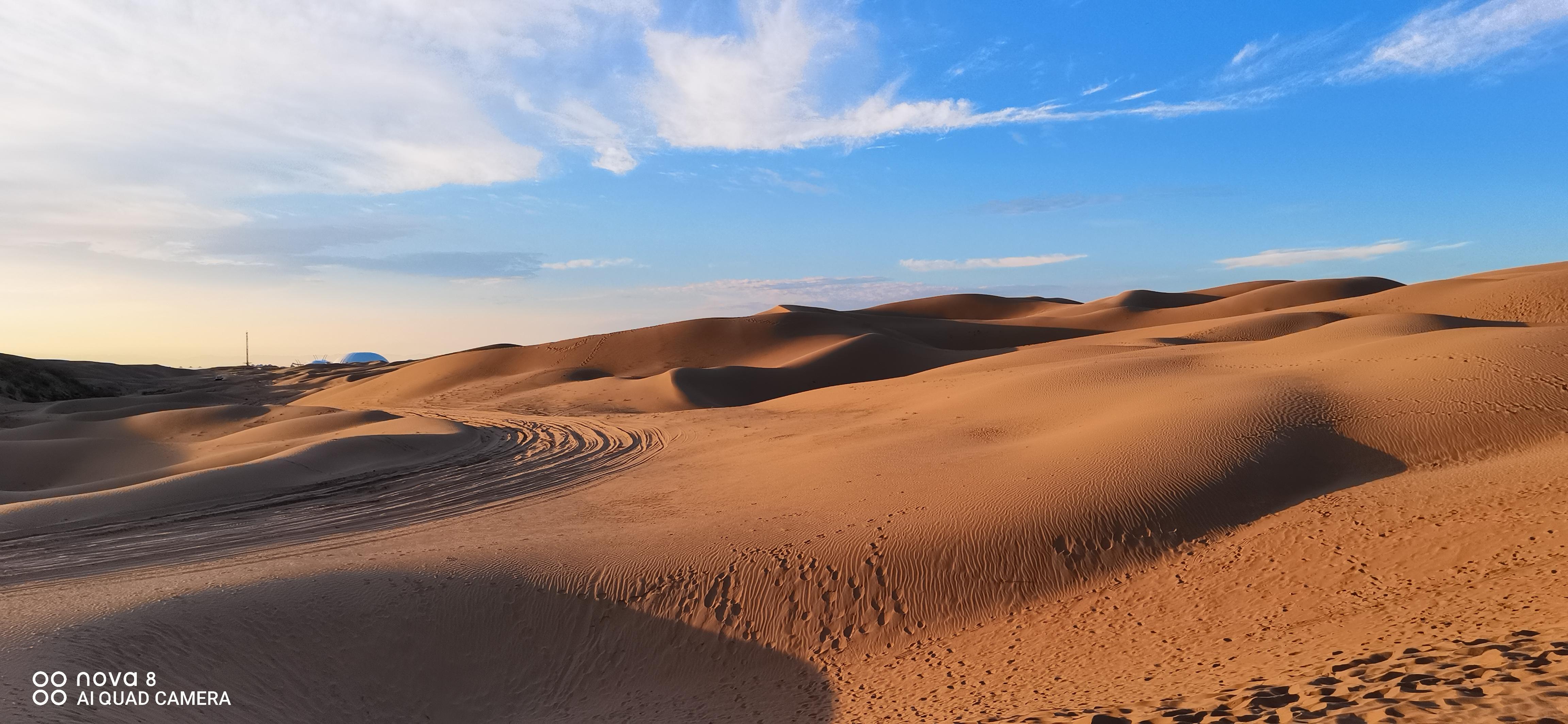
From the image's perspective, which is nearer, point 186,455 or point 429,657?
point 429,657

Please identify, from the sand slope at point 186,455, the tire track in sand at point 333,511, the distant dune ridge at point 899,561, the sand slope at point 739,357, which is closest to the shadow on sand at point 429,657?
the distant dune ridge at point 899,561

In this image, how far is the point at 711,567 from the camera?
8977 millimetres

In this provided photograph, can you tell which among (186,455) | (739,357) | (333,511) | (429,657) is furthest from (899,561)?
(739,357)

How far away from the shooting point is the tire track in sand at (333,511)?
31.2ft

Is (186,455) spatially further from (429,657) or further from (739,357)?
(739,357)

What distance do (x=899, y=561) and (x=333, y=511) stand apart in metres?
8.10

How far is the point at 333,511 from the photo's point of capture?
463 inches

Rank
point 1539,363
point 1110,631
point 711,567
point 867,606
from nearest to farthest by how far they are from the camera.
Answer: point 1110,631
point 867,606
point 711,567
point 1539,363

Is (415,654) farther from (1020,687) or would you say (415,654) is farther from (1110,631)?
(1110,631)

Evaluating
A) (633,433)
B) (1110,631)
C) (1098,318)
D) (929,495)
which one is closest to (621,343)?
(633,433)

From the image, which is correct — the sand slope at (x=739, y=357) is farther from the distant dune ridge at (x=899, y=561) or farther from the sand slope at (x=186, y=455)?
the distant dune ridge at (x=899, y=561)

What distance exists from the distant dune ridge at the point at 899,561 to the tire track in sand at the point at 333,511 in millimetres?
84

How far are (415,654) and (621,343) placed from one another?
35.4m

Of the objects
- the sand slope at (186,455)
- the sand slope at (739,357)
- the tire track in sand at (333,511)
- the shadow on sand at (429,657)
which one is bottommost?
Result: the shadow on sand at (429,657)
